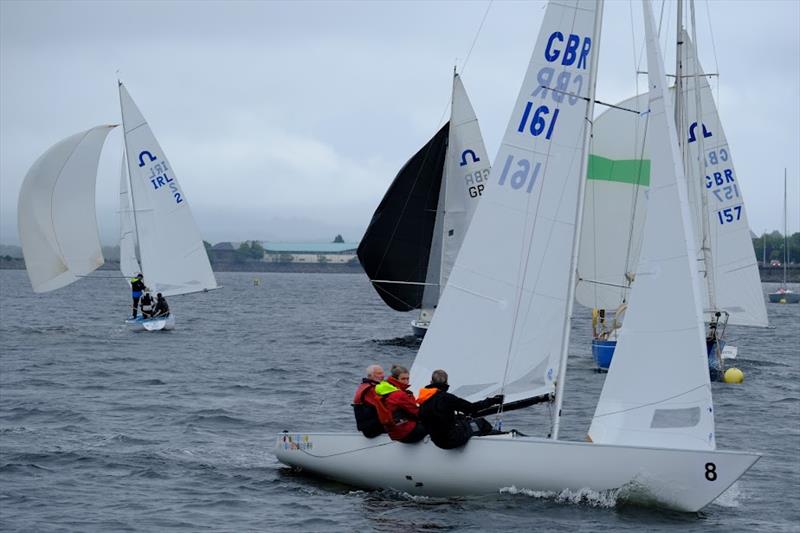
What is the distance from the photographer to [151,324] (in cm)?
3325

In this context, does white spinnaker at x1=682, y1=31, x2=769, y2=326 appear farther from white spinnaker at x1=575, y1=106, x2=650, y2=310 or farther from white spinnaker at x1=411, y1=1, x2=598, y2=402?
white spinnaker at x1=411, y1=1, x2=598, y2=402

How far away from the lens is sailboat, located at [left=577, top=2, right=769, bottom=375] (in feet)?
77.6

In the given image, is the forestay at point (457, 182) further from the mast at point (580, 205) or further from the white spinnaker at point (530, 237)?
the mast at point (580, 205)

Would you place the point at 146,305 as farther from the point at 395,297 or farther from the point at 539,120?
the point at 539,120

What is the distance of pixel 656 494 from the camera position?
1087cm

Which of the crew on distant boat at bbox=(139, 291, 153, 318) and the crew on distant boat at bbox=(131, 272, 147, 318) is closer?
the crew on distant boat at bbox=(139, 291, 153, 318)

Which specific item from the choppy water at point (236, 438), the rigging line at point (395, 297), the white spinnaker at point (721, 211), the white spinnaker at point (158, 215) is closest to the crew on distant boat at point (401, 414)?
the choppy water at point (236, 438)

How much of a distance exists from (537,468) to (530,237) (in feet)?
7.72

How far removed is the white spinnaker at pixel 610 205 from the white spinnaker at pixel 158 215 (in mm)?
12399

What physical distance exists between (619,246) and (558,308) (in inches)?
601

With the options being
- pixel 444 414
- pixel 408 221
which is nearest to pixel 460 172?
pixel 408 221

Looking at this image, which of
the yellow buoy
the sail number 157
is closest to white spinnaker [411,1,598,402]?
the yellow buoy

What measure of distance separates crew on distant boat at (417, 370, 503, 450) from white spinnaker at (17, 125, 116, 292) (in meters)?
23.7

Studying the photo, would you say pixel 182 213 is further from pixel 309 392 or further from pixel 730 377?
pixel 730 377
